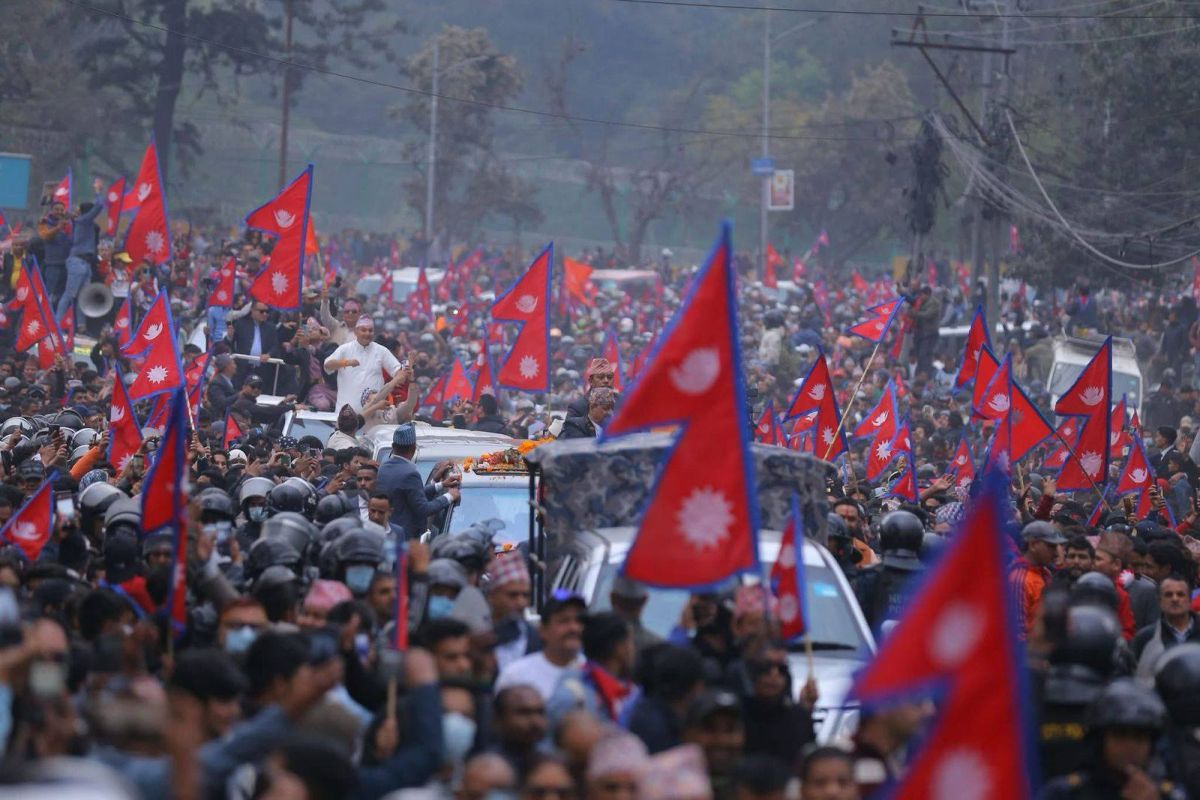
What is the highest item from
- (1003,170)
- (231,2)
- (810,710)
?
(231,2)

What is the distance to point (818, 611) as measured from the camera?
8.82m

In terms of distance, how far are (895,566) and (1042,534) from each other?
924mm

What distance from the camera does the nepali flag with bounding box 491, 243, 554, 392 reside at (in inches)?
631

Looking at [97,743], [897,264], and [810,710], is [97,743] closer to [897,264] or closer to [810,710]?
[810,710]

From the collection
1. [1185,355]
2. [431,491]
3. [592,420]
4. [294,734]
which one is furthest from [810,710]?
[1185,355]

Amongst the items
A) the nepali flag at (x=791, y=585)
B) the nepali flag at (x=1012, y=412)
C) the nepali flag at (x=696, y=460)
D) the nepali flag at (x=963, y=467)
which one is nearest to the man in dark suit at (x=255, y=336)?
the nepali flag at (x=963, y=467)

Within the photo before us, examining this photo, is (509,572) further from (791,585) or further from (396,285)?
(396,285)

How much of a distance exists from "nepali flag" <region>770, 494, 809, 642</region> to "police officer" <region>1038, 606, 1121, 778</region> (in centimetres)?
101

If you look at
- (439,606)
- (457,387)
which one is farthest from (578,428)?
(457,387)

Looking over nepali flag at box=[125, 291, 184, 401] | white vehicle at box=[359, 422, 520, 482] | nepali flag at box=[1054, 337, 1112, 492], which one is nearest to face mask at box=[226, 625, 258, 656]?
white vehicle at box=[359, 422, 520, 482]

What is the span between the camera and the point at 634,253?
67.1 metres

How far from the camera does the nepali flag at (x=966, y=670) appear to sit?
14.8ft

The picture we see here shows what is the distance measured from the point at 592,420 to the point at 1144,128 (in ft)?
95.1

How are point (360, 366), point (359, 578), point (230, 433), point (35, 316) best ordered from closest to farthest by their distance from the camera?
point (359, 578), point (360, 366), point (230, 433), point (35, 316)
